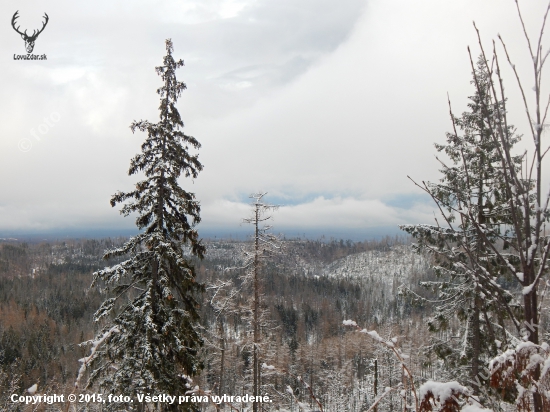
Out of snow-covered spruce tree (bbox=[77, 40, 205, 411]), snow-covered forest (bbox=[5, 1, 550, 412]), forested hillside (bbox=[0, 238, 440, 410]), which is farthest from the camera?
forested hillside (bbox=[0, 238, 440, 410])

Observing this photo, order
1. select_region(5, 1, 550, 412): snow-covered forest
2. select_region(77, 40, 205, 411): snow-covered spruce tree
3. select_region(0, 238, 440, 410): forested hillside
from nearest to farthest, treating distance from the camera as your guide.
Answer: select_region(5, 1, 550, 412): snow-covered forest, select_region(77, 40, 205, 411): snow-covered spruce tree, select_region(0, 238, 440, 410): forested hillside

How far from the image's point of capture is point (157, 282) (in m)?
7.54

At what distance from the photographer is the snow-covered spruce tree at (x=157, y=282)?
23.3 feet

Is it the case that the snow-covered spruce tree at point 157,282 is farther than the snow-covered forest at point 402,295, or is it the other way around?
the snow-covered spruce tree at point 157,282

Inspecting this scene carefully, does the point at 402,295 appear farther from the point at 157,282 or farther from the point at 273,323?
the point at 273,323

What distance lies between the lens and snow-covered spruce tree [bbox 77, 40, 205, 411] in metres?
7.10

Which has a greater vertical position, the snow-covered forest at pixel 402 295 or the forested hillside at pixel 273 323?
the snow-covered forest at pixel 402 295

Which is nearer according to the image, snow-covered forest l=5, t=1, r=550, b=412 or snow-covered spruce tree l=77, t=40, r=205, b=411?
snow-covered forest l=5, t=1, r=550, b=412

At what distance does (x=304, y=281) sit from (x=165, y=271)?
402ft

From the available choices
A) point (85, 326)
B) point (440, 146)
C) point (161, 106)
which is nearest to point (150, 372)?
point (161, 106)

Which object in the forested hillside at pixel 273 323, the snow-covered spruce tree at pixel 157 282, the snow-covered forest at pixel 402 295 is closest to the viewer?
the snow-covered forest at pixel 402 295

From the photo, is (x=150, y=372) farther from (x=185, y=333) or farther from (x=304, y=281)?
(x=304, y=281)

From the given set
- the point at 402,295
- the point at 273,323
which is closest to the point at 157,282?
the point at 402,295

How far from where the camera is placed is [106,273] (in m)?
7.46
